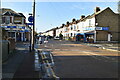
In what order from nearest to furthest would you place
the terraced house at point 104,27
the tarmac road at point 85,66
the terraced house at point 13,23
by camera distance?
the tarmac road at point 85,66 → the terraced house at point 13,23 → the terraced house at point 104,27

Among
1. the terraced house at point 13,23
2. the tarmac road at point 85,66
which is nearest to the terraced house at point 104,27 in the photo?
the terraced house at point 13,23

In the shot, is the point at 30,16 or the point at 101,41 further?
the point at 101,41

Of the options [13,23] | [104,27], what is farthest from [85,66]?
[13,23]

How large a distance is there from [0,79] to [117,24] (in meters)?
39.8

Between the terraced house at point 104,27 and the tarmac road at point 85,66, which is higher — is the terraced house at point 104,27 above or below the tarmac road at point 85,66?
above

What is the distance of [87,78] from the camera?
6.92m

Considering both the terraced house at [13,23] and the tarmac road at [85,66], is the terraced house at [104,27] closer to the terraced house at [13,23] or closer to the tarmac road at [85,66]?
the terraced house at [13,23]

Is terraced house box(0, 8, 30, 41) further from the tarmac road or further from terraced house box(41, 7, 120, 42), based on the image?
the tarmac road

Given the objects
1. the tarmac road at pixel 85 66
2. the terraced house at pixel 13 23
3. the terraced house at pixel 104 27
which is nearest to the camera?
the tarmac road at pixel 85 66

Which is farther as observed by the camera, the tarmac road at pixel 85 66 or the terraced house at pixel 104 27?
the terraced house at pixel 104 27

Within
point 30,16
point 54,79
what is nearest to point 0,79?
point 54,79

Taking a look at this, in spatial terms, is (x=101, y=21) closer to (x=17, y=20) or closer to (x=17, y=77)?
(x=17, y=20)

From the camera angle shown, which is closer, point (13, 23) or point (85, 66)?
point (85, 66)

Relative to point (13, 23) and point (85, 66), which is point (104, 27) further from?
point (85, 66)
